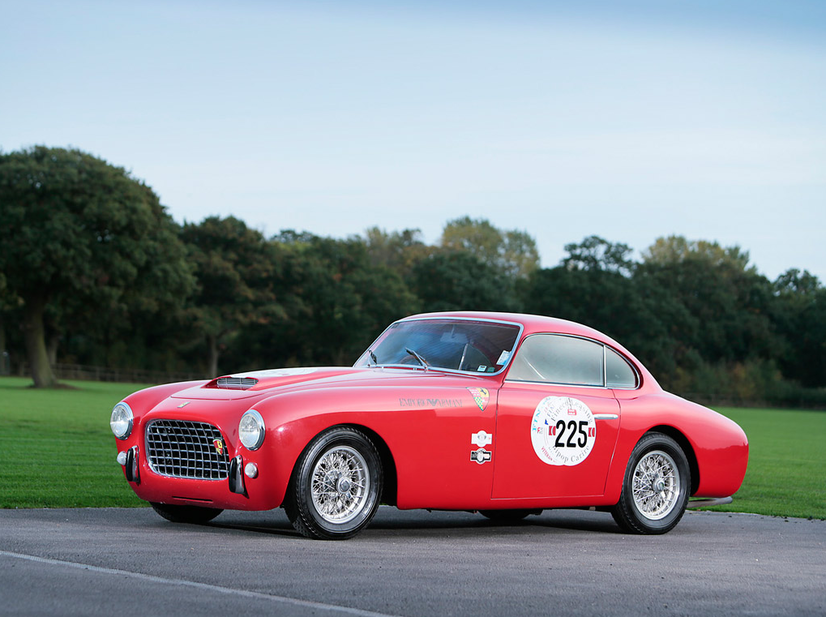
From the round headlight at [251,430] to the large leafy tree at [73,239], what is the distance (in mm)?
44741

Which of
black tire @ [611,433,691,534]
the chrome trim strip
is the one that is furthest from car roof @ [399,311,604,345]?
the chrome trim strip

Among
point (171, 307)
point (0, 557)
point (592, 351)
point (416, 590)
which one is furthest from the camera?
point (171, 307)

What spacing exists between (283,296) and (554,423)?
240ft

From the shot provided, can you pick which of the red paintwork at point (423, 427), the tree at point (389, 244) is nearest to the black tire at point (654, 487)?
the red paintwork at point (423, 427)

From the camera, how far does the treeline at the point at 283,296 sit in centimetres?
5169

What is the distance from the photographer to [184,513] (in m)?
8.84

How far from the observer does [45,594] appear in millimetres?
5453

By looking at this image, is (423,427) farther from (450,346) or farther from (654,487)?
(654,487)

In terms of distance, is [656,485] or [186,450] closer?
[186,450]

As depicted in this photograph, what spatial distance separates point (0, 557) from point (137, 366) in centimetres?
7873

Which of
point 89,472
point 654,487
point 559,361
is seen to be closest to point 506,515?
point 654,487

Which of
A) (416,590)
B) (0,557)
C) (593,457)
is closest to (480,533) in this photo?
(593,457)

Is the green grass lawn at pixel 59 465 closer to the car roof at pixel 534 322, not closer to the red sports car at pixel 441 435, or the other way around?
the red sports car at pixel 441 435

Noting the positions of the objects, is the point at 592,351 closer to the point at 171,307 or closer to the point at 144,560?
the point at 144,560
